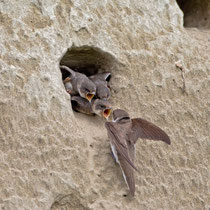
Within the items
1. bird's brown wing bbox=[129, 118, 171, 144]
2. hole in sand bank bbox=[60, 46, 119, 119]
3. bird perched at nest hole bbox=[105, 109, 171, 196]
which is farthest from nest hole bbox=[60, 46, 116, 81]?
bird's brown wing bbox=[129, 118, 171, 144]

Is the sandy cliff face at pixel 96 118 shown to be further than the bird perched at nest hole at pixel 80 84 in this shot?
No

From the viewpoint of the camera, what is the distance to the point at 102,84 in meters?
3.56

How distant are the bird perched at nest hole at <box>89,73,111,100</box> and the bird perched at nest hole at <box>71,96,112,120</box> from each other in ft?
0.18

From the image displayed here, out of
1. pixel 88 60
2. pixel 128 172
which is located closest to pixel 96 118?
pixel 88 60

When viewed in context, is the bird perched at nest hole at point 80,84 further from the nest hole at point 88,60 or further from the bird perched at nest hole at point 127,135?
the bird perched at nest hole at point 127,135

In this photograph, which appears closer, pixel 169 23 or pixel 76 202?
pixel 76 202

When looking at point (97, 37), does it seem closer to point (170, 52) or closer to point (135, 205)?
point (170, 52)

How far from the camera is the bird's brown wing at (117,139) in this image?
10.0 ft

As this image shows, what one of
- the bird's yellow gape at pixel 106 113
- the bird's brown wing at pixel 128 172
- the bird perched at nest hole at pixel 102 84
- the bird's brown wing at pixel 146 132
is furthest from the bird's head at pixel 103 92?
the bird's brown wing at pixel 128 172

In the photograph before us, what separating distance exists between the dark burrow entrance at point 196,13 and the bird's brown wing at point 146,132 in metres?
1.50

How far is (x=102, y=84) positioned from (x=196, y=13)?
1400 mm

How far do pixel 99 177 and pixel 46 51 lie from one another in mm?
807

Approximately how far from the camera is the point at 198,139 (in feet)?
11.8

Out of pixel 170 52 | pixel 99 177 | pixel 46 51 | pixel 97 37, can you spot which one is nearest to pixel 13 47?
pixel 46 51
